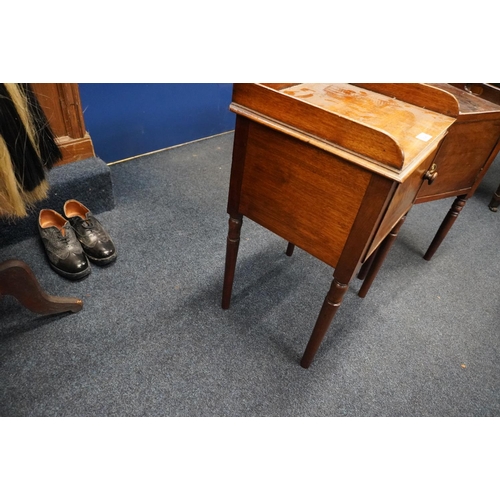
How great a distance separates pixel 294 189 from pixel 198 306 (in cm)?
58

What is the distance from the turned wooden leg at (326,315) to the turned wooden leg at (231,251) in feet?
0.96

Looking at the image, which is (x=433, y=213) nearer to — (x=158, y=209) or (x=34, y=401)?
(x=158, y=209)

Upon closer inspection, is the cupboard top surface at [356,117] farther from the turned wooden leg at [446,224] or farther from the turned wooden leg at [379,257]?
the turned wooden leg at [446,224]

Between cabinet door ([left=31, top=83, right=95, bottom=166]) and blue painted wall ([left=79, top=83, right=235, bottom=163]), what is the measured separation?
272 mm

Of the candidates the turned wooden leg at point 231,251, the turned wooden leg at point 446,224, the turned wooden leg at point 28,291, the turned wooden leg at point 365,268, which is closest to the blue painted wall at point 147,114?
the turned wooden leg at point 28,291

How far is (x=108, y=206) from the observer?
4.94 ft

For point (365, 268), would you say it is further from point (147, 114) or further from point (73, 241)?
point (147, 114)

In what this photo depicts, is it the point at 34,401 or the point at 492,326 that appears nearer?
the point at 34,401

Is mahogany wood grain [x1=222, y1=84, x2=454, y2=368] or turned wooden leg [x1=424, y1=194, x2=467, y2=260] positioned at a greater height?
mahogany wood grain [x1=222, y1=84, x2=454, y2=368]

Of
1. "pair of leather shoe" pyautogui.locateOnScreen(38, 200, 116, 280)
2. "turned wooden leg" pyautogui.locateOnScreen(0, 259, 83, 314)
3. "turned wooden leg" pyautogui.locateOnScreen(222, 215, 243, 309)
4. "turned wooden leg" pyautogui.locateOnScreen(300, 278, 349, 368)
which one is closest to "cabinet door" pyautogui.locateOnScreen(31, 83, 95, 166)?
"pair of leather shoe" pyautogui.locateOnScreen(38, 200, 116, 280)

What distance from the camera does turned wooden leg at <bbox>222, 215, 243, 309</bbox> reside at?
0.95 meters

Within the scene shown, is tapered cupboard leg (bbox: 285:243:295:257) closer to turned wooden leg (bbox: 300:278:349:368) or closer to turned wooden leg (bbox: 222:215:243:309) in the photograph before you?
turned wooden leg (bbox: 222:215:243:309)

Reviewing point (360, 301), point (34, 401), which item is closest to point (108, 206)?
point (34, 401)

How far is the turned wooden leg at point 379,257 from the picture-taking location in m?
1.05
